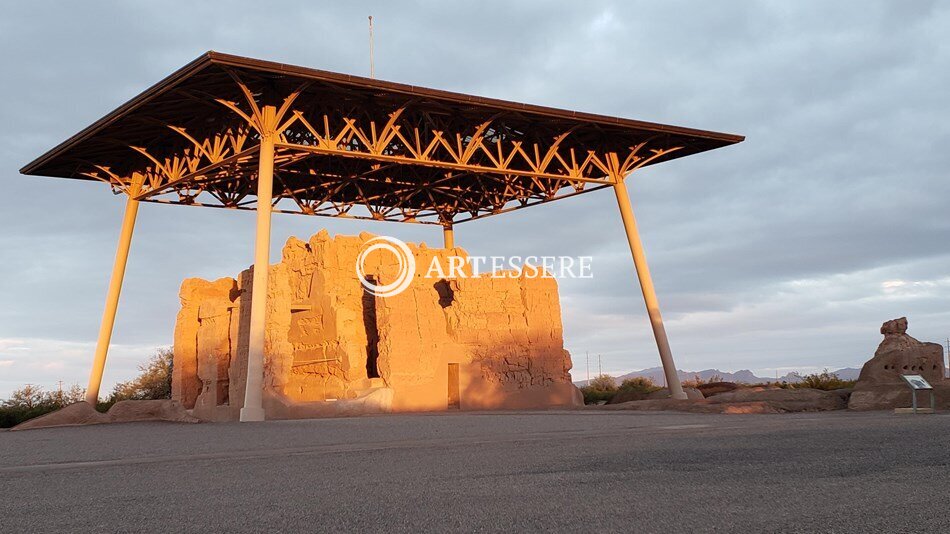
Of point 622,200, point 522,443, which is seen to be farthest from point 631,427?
point 622,200

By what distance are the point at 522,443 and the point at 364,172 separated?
20.2 metres

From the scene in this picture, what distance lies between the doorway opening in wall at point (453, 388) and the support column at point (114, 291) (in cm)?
1165

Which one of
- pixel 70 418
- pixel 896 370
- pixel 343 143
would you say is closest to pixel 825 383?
pixel 896 370

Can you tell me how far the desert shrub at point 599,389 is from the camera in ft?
125

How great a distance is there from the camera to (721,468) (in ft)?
27.7

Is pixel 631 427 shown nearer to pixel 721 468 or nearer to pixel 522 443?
pixel 522 443

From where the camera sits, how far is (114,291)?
2931cm

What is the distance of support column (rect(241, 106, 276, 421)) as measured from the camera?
21391mm

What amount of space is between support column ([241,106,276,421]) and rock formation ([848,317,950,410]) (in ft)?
47.0

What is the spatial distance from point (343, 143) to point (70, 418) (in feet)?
37.1

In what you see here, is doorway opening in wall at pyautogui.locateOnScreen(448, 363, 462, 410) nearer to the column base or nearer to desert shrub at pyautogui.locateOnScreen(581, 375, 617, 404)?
the column base

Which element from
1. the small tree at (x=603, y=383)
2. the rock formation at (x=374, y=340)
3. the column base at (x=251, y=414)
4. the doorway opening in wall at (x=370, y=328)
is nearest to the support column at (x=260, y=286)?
the column base at (x=251, y=414)

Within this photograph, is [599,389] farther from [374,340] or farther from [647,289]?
[374,340]

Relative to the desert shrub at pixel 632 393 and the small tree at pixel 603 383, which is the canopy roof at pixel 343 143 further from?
the small tree at pixel 603 383
